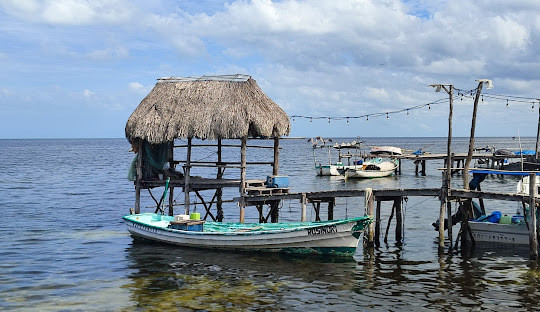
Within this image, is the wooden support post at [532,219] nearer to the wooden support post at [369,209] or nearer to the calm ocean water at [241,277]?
the calm ocean water at [241,277]

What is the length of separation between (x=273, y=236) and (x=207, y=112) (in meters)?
5.87

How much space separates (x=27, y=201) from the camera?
3847cm

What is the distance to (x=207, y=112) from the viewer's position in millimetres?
22828

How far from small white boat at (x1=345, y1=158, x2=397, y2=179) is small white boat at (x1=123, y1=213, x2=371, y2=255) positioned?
33.9 m

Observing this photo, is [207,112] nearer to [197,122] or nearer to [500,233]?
[197,122]

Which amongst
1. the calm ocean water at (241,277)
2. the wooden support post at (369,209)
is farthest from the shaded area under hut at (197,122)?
the wooden support post at (369,209)

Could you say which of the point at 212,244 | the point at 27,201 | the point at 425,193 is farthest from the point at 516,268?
the point at 27,201

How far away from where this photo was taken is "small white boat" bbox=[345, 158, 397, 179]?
55219 millimetres

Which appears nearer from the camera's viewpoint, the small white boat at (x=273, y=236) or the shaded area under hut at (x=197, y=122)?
the small white boat at (x=273, y=236)

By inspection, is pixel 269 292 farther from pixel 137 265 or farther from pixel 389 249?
pixel 389 249

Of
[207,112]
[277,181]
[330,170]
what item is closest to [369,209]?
[277,181]

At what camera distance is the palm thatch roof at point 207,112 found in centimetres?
2230

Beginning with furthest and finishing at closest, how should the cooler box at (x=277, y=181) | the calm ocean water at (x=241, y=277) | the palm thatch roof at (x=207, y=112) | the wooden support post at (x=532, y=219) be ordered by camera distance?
the cooler box at (x=277, y=181) → the palm thatch roof at (x=207, y=112) → the wooden support post at (x=532, y=219) → the calm ocean water at (x=241, y=277)

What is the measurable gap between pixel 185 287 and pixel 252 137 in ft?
27.3
